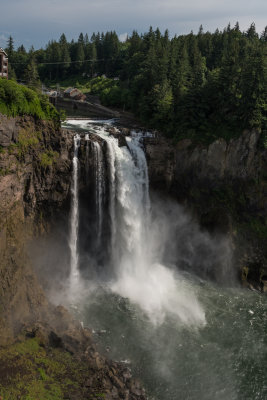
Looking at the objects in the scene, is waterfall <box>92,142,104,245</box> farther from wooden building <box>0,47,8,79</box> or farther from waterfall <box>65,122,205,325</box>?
wooden building <box>0,47,8,79</box>

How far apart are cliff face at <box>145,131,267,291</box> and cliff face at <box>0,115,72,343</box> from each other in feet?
38.4

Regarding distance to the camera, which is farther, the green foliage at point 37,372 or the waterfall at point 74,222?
the waterfall at point 74,222

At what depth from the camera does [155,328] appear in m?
27.1

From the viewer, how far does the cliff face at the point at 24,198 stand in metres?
25.0

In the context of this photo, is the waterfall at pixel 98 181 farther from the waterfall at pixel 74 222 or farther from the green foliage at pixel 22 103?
the green foliage at pixel 22 103

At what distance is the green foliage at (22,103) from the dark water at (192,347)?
58.4 feet

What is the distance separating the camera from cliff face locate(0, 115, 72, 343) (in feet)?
82.2

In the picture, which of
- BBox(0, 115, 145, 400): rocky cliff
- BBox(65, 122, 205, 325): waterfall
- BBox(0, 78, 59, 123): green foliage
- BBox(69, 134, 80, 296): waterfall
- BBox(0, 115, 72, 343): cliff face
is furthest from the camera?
BBox(69, 134, 80, 296): waterfall

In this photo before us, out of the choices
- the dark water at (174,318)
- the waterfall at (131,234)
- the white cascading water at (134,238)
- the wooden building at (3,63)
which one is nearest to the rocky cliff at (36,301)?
the dark water at (174,318)

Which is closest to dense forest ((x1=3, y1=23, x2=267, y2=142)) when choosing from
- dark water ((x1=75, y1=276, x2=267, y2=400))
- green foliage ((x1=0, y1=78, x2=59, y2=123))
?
green foliage ((x1=0, y1=78, x2=59, y2=123))

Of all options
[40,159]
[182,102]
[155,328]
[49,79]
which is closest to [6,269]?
[40,159]

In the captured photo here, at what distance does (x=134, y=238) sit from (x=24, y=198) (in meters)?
13.2

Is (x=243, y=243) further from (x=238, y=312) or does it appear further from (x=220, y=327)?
(x=220, y=327)

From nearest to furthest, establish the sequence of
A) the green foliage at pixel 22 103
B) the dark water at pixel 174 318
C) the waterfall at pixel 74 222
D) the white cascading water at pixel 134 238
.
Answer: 1. the dark water at pixel 174 318
2. the green foliage at pixel 22 103
3. the white cascading water at pixel 134 238
4. the waterfall at pixel 74 222
